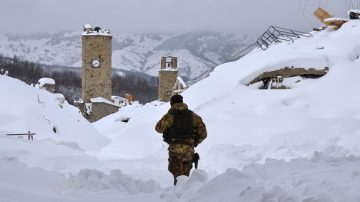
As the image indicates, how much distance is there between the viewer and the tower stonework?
5906 cm

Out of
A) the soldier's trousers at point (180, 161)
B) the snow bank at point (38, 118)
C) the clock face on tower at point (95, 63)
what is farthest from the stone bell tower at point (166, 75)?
the soldier's trousers at point (180, 161)

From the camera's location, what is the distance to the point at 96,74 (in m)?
59.0

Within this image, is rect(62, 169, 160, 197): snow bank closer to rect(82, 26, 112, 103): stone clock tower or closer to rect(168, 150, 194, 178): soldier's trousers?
rect(168, 150, 194, 178): soldier's trousers

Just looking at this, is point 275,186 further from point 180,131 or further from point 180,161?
point 180,161

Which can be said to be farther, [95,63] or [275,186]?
[95,63]

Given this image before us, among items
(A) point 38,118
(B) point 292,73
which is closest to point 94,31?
(A) point 38,118

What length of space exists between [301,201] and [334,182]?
33.2 inches

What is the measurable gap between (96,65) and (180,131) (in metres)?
52.3

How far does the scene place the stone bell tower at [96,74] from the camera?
5900 cm

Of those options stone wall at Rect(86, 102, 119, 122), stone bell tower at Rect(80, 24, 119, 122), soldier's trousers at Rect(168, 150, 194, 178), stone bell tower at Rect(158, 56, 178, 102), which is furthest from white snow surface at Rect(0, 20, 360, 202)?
stone bell tower at Rect(158, 56, 178, 102)

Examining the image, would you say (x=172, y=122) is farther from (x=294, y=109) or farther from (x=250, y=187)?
(x=294, y=109)

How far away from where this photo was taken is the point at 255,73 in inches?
763

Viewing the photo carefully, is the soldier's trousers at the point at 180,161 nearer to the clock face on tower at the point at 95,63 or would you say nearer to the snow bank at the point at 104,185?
the snow bank at the point at 104,185

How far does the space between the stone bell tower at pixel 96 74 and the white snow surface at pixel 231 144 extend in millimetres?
35828
